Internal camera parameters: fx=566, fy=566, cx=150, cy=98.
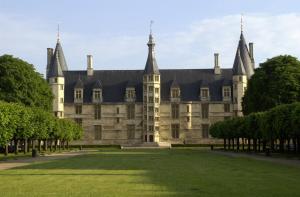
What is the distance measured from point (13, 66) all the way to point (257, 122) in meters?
32.5

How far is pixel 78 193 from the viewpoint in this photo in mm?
16828

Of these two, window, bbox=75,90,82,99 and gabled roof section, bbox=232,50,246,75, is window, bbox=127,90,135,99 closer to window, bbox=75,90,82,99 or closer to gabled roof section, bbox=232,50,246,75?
window, bbox=75,90,82,99

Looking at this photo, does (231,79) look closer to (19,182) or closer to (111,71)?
(111,71)

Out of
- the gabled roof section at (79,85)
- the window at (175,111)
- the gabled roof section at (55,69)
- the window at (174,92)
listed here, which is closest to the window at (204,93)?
the window at (174,92)

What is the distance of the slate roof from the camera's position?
114 m

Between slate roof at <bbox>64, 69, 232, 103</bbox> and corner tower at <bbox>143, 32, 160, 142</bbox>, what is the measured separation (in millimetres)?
2828

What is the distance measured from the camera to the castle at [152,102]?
364ft

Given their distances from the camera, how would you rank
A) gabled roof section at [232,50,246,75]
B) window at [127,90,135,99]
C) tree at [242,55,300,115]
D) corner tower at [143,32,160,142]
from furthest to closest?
window at [127,90,135,99]
gabled roof section at [232,50,246,75]
corner tower at [143,32,160,142]
tree at [242,55,300,115]

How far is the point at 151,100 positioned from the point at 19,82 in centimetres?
4204

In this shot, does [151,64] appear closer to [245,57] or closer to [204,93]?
[204,93]

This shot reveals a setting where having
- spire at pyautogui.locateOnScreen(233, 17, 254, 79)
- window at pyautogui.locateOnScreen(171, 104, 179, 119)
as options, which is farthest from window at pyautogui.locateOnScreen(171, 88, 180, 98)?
spire at pyautogui.locateOnScreen(233, 17, 254, 79)

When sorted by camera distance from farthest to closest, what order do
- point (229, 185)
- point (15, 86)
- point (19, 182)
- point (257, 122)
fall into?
1. point (15, 86)
2. point (257, 122)
3. point (19, 182)
4. point (229, 185)

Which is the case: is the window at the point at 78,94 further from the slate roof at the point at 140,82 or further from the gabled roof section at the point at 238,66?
the gabled roof section at the point at 238,66

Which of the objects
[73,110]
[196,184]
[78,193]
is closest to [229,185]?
[196,184]
